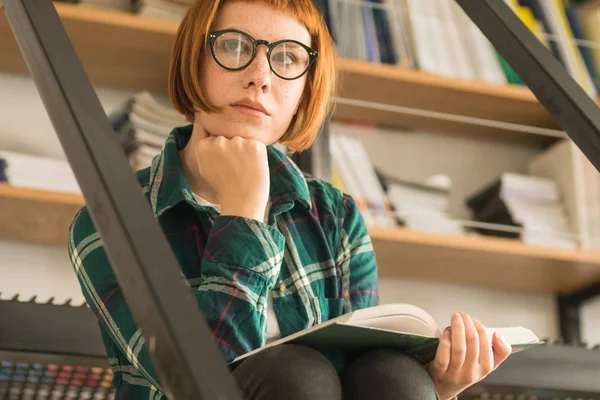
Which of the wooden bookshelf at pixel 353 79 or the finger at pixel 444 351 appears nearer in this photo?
the finger at pixel 444 351

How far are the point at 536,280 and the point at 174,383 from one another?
5.16ft

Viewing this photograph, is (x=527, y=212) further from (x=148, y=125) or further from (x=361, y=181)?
(x=148, y=125)

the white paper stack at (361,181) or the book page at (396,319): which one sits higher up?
the white paper stack at (361,181)

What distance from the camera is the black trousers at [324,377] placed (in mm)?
684

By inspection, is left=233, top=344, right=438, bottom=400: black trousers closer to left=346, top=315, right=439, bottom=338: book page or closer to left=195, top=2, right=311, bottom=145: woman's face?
left=346, top=315, right=439, bottom=338: book page

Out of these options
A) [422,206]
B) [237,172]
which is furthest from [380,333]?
[422,206]

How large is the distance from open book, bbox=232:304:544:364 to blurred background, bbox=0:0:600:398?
66cm

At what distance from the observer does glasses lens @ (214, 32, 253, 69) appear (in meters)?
0.98

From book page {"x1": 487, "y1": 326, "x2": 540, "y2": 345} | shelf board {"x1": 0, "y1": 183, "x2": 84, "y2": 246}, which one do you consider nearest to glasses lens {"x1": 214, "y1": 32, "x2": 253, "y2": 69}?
book page {"x1": 487, "y1": 326, "x2": 540, "y2": 345}

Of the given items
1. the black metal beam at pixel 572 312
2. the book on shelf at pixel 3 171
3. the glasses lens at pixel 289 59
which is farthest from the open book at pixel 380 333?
the black metal beam at pixel 572 312

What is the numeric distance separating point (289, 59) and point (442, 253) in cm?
83

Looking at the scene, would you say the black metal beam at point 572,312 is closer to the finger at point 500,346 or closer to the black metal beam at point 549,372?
the black metal beam at point 549,372

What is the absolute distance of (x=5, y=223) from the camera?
5.15ft

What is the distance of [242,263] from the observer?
2.71ft
